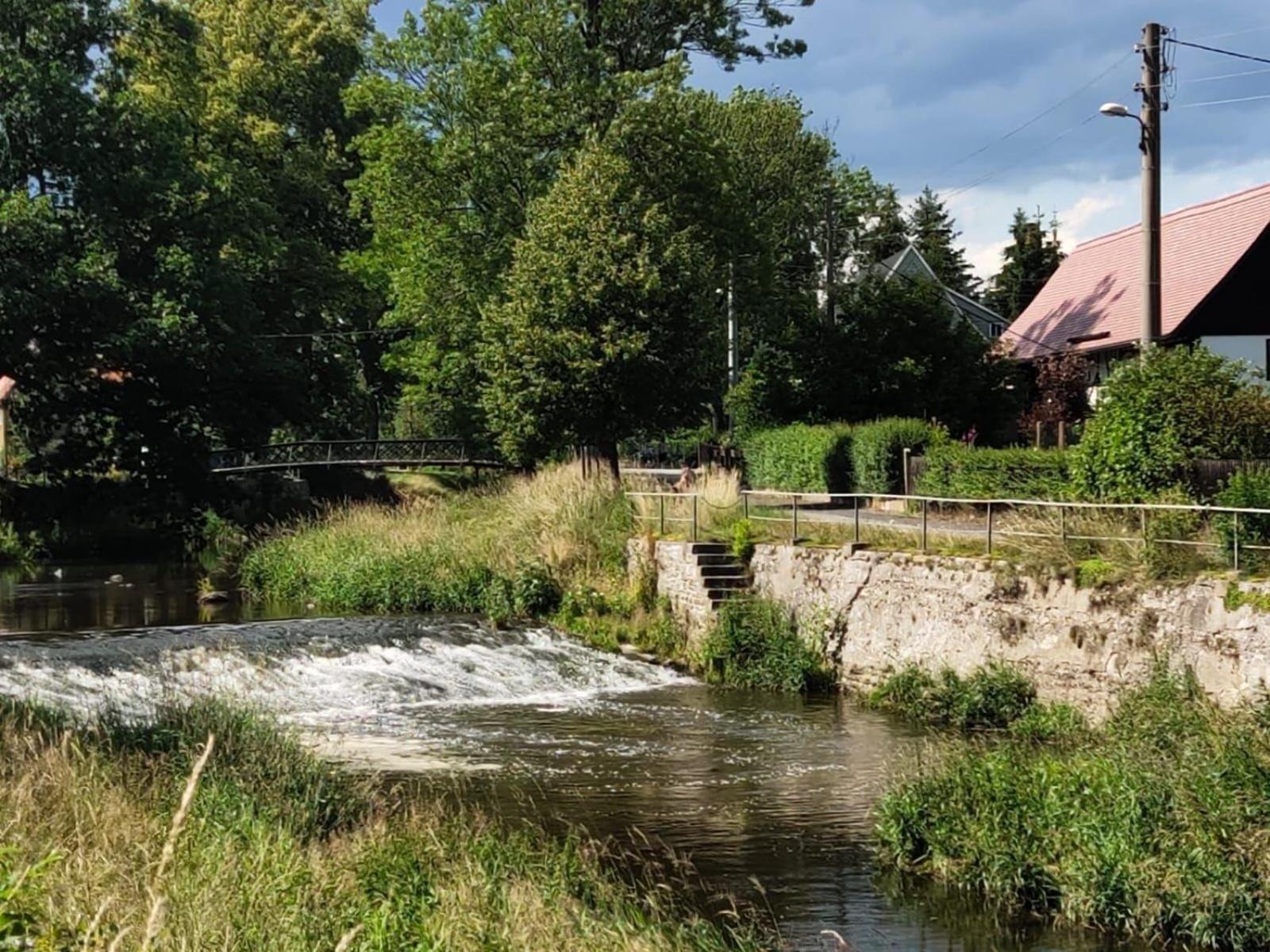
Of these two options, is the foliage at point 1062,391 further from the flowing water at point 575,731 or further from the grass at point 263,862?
the grass at point 263,862

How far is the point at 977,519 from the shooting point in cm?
2214

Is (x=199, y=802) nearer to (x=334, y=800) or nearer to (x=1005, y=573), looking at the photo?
(x=334, y=800)

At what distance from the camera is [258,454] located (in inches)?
1705

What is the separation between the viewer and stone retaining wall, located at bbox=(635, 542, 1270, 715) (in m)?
13.9

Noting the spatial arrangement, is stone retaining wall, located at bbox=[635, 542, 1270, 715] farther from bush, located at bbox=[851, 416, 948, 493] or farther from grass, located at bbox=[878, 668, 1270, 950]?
bush, located at bbox=[851, 416, 948, 493]

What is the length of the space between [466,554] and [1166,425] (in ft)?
43.8

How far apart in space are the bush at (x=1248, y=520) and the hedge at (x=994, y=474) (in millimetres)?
4860

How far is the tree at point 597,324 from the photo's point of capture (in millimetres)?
28547

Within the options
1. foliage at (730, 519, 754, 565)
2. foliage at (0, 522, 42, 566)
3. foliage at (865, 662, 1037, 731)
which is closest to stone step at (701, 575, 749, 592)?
foliage at (730, 519, 754, 565)

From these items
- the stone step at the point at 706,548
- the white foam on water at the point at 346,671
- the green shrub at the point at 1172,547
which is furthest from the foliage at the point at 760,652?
the green shrub at the point at 1172,547

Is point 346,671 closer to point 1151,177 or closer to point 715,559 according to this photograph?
point 715,559

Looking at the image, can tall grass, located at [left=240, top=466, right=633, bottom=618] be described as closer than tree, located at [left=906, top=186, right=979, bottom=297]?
Yes

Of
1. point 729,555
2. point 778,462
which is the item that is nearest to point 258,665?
point 729,555

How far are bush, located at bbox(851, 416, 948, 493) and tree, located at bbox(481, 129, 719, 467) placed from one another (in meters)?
4.30
